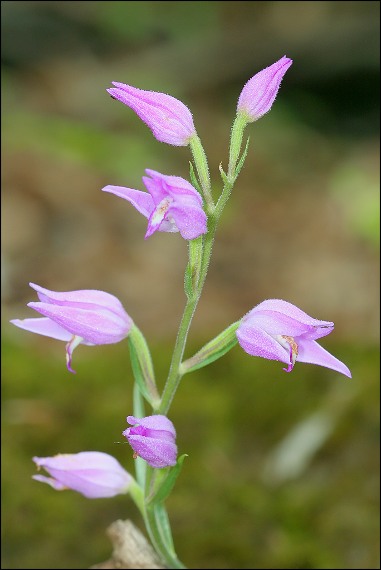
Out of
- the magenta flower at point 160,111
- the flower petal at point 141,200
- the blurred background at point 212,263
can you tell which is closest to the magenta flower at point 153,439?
the flower petal at point 141,200

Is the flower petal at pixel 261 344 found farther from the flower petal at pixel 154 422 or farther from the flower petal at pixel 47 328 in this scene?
the flower petal at pixel 47 328

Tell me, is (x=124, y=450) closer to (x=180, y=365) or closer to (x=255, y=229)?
(x=180, y=365)

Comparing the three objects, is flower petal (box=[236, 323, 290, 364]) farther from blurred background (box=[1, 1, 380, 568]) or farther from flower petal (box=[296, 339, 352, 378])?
blurred background (box=[1, 1, 380, 568])

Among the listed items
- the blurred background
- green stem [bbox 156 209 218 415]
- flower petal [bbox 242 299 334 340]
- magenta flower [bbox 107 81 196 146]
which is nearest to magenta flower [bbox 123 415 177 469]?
green stem [bbox 156 209 218 415]

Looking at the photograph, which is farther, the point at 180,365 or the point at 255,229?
the point at 255,229

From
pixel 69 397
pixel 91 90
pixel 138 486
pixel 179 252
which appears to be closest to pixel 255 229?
pixel 179 252

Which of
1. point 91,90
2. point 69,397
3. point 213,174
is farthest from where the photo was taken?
point 91,90
